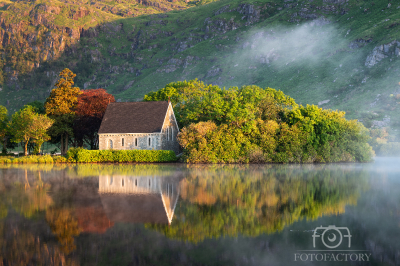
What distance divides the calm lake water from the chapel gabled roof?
28063 mm

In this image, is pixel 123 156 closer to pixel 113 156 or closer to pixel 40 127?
pixel 113 156

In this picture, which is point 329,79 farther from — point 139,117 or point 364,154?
point 139,117

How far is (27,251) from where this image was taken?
9055 mm

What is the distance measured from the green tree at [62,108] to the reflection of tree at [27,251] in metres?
43.9

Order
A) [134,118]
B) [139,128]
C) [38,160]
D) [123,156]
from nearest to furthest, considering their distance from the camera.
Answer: [123,156]
[38,160]
[139,128]
[134,118]

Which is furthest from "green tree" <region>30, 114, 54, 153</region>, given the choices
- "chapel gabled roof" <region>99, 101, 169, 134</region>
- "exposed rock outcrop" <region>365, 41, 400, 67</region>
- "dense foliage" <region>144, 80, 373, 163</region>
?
"exposed rock outcrop" <region>365, 41, 400, 67</region>

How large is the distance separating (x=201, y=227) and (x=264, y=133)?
103 feet

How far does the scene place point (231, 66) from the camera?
173 m

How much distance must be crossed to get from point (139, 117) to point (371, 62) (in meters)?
93.1

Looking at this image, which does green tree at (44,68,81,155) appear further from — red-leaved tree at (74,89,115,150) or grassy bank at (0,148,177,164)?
grassy bank at (0,148,177,164)

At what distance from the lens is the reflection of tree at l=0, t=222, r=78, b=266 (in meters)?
8.41

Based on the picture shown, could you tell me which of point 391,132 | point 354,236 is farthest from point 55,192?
→ point 391,132

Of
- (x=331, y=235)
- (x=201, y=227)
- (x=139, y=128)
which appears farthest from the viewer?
(x=139, y=128)

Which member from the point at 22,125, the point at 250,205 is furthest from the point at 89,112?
the point at 250,205
